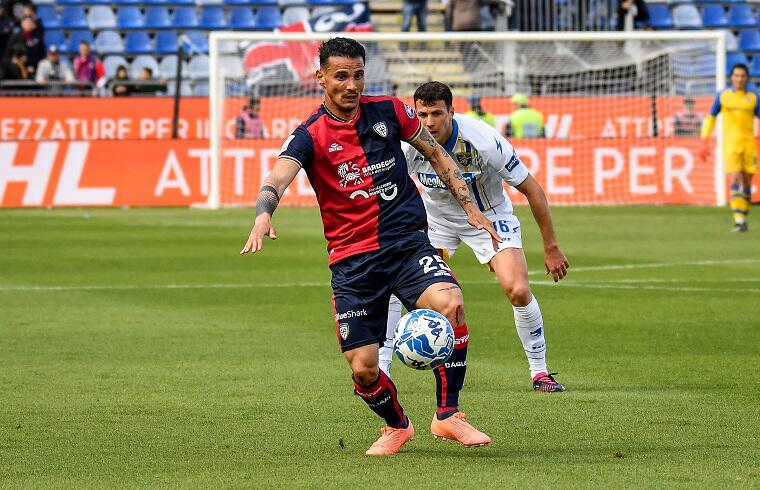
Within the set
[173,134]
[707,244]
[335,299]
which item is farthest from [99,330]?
[173,134]

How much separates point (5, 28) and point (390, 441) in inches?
954

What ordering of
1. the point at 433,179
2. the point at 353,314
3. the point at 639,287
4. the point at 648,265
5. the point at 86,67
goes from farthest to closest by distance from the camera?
the point at 86,67
the point at 648,265
the point at 639,287
the point at 433,179
the point at 353,314

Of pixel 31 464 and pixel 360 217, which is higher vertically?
pixel 360 217

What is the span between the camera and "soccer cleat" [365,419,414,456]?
22.5 feet

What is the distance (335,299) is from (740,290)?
325 inches

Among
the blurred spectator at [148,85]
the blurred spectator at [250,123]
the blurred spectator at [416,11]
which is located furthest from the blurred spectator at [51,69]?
the blurred spectator at [416,11]

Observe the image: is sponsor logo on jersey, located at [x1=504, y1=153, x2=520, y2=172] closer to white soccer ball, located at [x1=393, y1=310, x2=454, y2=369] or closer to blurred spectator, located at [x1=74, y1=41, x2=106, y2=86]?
white soccer ball, located at [x1=393, y1=310, x2=454, y2=369]

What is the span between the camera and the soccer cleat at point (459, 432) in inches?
274

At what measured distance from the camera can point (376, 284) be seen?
7.01 m

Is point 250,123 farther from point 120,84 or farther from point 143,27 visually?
point 143,27

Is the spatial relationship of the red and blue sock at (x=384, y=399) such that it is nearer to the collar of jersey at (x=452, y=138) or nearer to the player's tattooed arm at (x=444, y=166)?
the player's tattooed arm at (x=444, y=166)

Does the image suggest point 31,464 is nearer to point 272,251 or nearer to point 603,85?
point 272,251

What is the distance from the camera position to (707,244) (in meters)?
19.6

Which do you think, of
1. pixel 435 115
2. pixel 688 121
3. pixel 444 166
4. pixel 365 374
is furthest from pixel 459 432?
pixel 688 121
